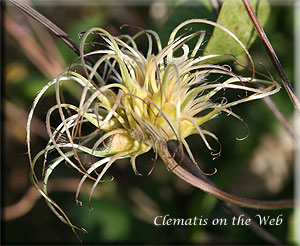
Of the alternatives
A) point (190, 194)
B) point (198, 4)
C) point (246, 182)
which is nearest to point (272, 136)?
point (246, 182)

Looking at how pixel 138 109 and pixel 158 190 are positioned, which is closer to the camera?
pixel 138 109

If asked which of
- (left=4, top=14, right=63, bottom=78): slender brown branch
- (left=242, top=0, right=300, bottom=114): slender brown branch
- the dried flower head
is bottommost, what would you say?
the dried flower head

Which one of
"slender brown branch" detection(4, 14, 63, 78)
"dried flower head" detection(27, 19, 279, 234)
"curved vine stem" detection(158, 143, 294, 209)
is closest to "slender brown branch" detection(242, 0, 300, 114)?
"dried flower head" detection(27, 19, 279, 234)

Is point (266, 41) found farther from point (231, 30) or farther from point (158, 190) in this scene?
point (158, 190)

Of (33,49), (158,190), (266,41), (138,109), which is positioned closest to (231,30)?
(266,41)

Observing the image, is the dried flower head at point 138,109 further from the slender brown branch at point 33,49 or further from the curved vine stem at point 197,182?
the slender brown branch at point 33,49

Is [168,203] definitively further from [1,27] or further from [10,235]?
[1,27]

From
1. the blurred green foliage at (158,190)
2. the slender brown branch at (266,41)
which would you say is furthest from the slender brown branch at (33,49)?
the slender brown branch at (266,41)

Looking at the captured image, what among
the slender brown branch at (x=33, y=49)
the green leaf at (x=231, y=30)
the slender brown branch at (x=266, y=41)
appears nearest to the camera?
the slender brown branch at (x=266, y=41)

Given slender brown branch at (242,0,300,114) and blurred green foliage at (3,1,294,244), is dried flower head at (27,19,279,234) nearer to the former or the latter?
slender brown branch at (242,0,300,114)

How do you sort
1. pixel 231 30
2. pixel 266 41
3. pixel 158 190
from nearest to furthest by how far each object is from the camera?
pixel 266 41
pixel 231 30
pixel 158 190

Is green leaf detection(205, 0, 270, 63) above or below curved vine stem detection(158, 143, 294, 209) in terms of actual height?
above

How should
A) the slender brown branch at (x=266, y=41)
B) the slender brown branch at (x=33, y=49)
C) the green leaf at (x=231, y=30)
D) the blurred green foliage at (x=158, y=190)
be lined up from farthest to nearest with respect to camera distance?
the slender brown branch at (x=33, y=49) → the blurred green foliage at (x=158, y=190) → the green leaf at (x=231, y=30) → the slender brown branch at (x=266, y=41)

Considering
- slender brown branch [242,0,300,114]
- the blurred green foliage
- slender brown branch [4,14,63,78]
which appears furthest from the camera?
slender brown branch [4,14,63,78]
